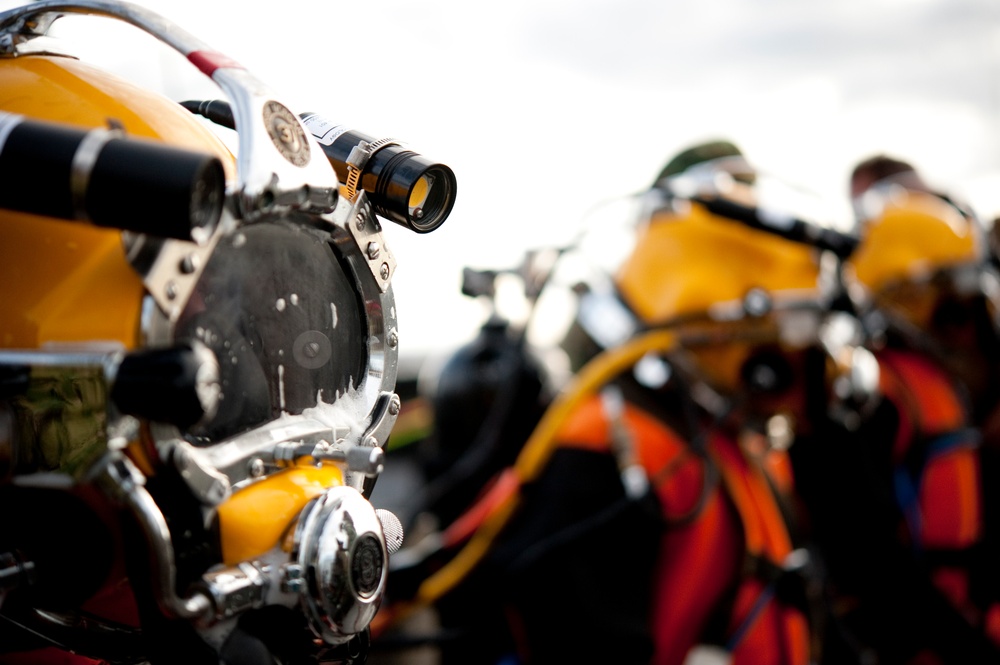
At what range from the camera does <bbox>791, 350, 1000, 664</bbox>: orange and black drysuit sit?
2816 mm

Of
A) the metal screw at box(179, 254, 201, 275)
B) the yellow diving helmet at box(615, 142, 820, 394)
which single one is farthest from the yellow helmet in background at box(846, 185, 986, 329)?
the metal screw at box(179, 254, 201, 275)

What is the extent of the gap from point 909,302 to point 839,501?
0.95 metres

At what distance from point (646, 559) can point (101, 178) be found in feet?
5.42

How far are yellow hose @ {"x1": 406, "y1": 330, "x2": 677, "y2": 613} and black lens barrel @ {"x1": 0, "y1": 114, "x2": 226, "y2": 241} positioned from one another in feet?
5.08

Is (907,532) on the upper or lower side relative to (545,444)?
lower

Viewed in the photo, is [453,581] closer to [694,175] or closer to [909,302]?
[694,175]

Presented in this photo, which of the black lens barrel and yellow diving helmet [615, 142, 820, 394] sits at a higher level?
the black lens barrel

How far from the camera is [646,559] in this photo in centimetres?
210

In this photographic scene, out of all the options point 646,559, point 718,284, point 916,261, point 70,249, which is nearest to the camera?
point 70,249

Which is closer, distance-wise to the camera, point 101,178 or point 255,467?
point 101,178

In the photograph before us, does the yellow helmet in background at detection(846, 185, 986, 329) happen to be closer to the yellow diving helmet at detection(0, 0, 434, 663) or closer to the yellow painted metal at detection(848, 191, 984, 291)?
the yellow painted metal at detection(848, 191, 984, 291)

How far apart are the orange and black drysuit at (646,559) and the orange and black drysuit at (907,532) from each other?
661 millimetres

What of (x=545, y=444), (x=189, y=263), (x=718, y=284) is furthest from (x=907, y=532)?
(x=189, y=263)

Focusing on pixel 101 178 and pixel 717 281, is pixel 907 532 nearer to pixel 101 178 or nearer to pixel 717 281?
pixel 717 281
